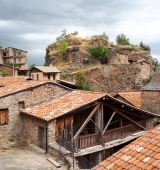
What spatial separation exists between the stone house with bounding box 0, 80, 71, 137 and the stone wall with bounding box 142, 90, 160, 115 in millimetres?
9986

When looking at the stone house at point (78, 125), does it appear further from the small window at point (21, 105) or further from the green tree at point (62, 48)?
the green tree at point (62, 48)

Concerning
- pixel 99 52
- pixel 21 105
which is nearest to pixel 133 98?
pixel 21 105

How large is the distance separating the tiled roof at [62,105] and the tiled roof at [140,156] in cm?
988

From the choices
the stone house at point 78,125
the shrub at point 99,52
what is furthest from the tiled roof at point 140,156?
the shrub at point 99,52

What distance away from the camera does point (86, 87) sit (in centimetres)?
3538

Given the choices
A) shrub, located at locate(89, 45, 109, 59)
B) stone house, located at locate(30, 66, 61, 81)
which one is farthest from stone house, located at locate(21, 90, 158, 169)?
shrub, located at locate(89, 45, 109, 59)

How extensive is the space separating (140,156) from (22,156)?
10.8 metres

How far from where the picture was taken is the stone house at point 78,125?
1545 centimetres

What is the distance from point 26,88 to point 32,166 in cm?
751

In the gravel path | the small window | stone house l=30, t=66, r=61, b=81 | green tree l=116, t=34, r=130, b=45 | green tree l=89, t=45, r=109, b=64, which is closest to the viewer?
the gravel path

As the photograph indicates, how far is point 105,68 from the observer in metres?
48.6

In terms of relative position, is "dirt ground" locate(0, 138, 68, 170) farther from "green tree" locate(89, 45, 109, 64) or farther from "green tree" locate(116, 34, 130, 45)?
"green tree" locate(116, 34, 130, 45)

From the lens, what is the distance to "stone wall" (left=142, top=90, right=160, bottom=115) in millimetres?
23094

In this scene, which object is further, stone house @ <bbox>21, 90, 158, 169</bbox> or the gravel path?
stone house @ <bbox>21, 90, 158, 169</bbox>
